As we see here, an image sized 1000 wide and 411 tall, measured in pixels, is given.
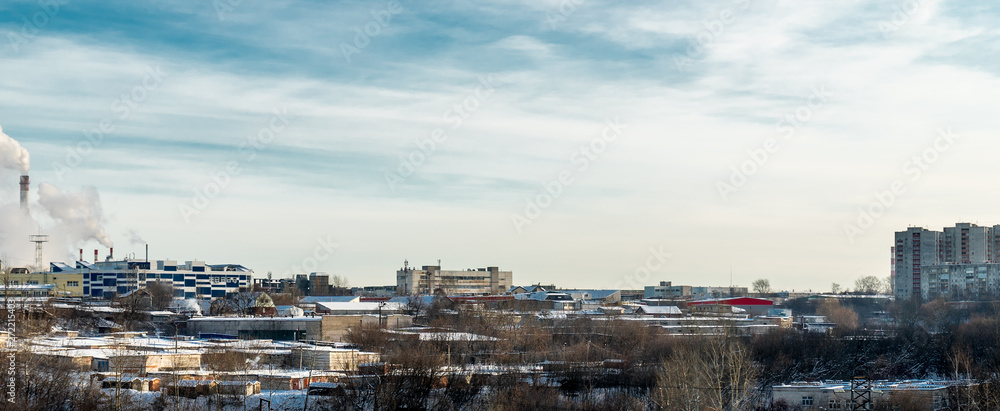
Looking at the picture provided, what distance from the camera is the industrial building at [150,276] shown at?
75.8 metres

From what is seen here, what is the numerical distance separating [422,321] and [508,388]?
915 inches

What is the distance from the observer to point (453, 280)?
327 feet

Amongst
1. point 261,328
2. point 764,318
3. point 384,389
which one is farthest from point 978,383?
point 764,318

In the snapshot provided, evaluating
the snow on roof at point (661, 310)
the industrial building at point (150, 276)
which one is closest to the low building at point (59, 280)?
the industrial building at point (150, 276)

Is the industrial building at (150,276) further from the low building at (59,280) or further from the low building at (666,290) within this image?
the low building at (666,290)

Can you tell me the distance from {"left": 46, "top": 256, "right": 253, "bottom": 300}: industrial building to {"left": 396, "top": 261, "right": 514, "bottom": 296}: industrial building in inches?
720

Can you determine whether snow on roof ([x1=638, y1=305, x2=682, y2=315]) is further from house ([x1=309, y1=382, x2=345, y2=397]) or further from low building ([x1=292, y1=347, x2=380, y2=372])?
house ([x1=309, y1=382, x2=345, y2=397])

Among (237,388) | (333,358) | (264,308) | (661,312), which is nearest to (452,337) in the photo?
(333,358)

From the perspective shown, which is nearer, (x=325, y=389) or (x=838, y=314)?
(x=325, y=389)

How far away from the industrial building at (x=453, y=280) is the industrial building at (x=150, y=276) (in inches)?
720

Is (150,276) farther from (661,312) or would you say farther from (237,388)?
(237,388)

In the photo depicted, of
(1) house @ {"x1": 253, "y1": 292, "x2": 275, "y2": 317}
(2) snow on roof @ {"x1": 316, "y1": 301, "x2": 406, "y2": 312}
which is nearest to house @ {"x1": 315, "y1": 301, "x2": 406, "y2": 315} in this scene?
(2) snow on roof @ {"x1": 316, "y1": 301, "x2": 406, "y2": 312}

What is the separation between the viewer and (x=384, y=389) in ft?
79.6

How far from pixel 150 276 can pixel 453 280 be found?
3062 cm
